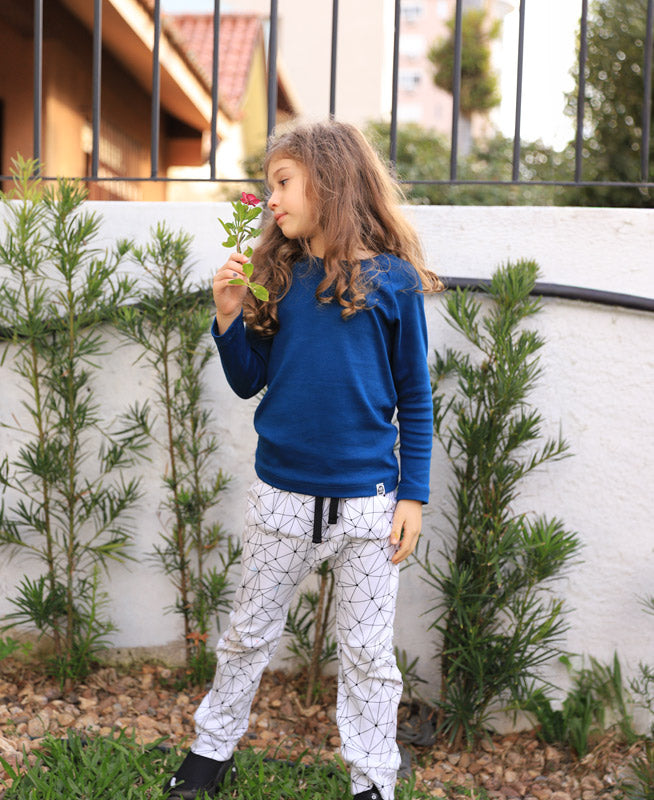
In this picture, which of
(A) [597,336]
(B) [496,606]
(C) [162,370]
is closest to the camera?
(B) [496,606]

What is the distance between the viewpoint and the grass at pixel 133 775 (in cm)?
187

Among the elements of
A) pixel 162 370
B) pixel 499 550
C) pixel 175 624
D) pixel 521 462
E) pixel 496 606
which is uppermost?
pixel 162 370

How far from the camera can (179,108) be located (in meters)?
8.21

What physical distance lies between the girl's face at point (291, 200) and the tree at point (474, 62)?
40.2 feet

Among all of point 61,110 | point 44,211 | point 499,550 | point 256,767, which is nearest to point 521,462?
point 499,550

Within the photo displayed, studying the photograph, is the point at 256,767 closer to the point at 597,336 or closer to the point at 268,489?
the point at 268,489

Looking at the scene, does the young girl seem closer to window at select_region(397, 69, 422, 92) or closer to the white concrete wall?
the white concrete wall

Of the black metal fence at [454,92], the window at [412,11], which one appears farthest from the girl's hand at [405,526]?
the window at [412,11]

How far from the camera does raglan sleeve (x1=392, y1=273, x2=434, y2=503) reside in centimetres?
182

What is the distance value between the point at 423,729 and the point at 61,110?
6590 mm

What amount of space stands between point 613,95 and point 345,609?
629 cm

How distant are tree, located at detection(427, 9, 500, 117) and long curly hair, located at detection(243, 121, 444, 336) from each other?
39.9 ft

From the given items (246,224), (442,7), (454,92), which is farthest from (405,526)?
(442,7)

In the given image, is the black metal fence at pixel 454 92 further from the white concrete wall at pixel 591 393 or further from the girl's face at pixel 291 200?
the girl's face at pixel 291 200
